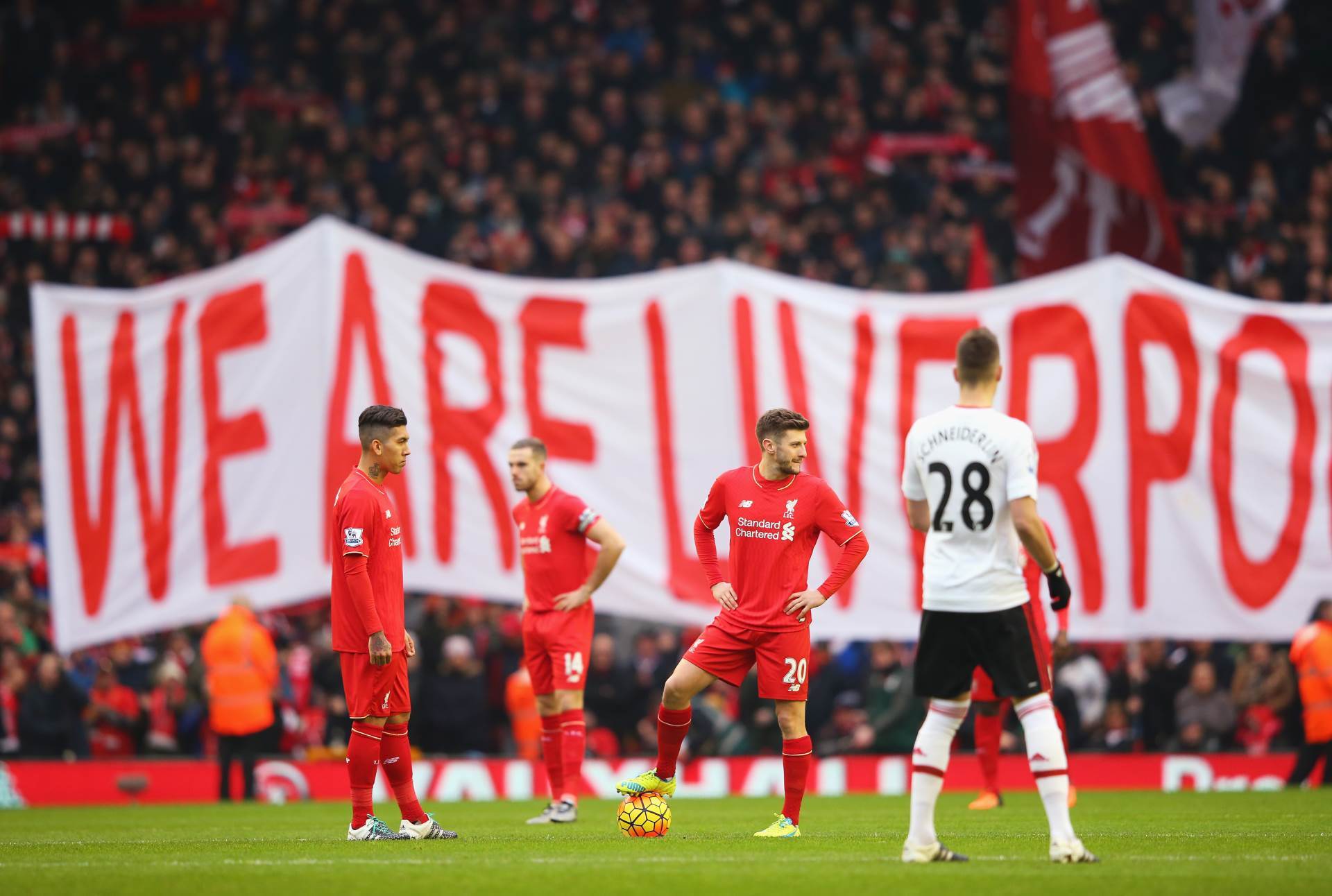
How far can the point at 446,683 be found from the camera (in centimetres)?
1780

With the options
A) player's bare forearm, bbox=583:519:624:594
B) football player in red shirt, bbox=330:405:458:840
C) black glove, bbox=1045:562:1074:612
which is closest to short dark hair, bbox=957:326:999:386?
black glove, bbox=1045:562:1074:612

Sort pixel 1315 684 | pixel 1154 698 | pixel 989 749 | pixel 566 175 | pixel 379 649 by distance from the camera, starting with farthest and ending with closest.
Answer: pixel 566 175
pixel 1154 698
pixel 1315 684
pixel 989 749
pixel 379 649

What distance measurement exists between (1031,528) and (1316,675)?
979 cm

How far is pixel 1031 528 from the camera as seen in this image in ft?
25.0

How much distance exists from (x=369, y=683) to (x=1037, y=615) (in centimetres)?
479

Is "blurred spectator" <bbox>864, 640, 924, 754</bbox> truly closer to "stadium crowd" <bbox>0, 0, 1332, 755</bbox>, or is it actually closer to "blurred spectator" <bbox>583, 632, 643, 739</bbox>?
"stadium crowd" <bbox>0, 0, 1332, 755</bbox>

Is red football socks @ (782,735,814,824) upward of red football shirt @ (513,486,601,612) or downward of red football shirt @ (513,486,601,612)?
downward

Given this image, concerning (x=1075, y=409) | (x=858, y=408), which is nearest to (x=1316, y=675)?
(x=1075, y=409)

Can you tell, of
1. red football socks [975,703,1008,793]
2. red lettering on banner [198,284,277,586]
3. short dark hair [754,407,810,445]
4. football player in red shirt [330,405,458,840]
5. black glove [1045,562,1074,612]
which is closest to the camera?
black glove [1045,562,1074,612]

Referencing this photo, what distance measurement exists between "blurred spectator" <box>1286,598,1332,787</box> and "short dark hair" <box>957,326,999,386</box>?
30.8ft

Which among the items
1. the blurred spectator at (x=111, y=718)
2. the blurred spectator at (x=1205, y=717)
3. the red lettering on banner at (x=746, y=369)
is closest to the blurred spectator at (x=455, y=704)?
the blurred spectator at (x=111, y=718)

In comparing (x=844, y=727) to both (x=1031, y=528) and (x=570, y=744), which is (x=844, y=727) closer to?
(x=570, y=744)

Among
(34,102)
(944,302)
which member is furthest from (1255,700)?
(34,102)

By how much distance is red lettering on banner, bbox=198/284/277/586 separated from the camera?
47.2 ft
